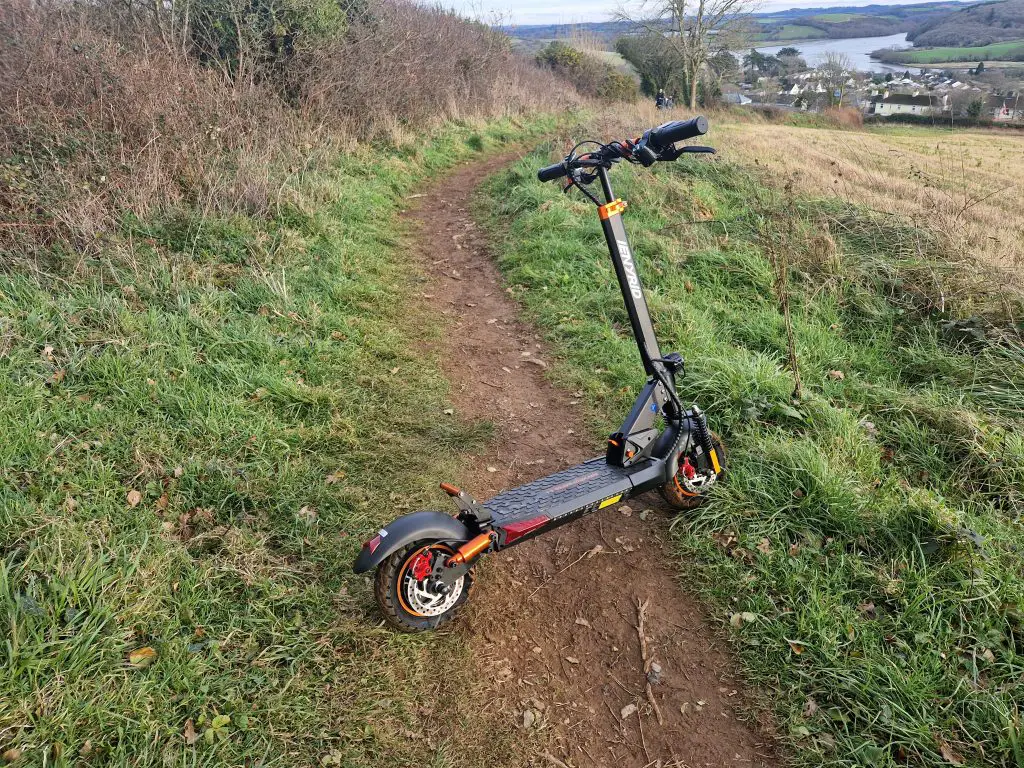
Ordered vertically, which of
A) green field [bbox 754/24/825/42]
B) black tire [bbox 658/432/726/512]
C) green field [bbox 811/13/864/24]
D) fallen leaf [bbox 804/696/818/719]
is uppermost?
green field [bbox 811/13/864/24]

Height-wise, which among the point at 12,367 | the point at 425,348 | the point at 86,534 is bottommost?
the point at 425,348

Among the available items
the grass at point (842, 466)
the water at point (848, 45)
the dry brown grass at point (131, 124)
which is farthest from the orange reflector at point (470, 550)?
the water at point (848, 45)

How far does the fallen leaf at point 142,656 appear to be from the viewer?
2.46m

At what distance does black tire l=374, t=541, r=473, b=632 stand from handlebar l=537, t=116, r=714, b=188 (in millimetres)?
1949

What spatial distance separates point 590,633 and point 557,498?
68 centimetres

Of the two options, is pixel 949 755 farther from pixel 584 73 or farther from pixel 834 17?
pixel 834 17

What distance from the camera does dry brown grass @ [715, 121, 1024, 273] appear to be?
6.52 metres

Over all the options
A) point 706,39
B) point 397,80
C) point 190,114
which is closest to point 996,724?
point 190,114

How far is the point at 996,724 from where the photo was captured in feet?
7.71

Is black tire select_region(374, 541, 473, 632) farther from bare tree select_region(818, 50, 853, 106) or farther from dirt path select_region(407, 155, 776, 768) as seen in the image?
bare tree select_region(818, 50, 853, 106)

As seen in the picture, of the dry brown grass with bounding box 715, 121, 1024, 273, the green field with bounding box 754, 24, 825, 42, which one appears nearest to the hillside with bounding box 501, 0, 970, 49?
the green field with bounding box 754, 24, 825, 42

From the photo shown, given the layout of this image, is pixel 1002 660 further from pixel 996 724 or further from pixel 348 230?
pixel 348 230

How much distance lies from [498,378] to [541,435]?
891 mm

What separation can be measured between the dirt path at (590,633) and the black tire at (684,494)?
15 centimetres
